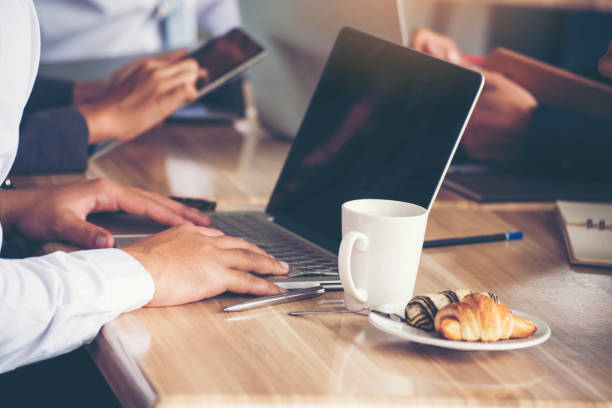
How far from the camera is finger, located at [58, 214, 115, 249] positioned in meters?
0.83

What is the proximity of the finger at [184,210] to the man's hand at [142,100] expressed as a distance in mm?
415

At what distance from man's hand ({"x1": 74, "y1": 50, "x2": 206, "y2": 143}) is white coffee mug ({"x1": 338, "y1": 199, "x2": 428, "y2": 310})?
788mm

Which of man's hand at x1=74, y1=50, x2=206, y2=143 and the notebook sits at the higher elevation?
the notebook

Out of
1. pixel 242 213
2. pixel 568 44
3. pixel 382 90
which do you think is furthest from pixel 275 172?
pixel 568 44


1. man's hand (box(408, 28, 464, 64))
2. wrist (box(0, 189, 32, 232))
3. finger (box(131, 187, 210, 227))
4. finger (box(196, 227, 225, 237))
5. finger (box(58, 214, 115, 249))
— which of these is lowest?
wrist (box(0, 189, 32, 232))

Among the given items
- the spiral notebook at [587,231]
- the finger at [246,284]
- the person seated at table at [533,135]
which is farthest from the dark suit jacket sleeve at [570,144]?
the finger at [246,284]

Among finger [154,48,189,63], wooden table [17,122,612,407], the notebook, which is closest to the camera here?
wooden table [17,122,612,407]

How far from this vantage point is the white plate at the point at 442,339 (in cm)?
60

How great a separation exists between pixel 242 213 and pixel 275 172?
302mm

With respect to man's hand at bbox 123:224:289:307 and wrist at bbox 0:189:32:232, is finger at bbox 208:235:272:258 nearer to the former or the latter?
man's hand at bbox 123:224:289:307

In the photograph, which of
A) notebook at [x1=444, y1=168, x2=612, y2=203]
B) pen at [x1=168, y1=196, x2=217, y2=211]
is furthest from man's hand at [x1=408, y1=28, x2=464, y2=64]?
pen at [x1=168, y1=196, x2=217, y2=211]

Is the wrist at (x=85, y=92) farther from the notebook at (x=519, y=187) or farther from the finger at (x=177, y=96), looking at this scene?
the notebook at (x=519, y=187)

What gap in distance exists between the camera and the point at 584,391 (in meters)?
0.58

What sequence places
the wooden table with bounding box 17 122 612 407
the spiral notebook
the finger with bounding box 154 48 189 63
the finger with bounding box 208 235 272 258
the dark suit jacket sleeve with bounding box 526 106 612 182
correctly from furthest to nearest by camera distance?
the finger with bounding box 154 48 189 63 < the dark suit jacket sleeve with bounding box 526 106 612 182 < the spiral notebook < the finger with bounding box 208 235 272 258 < the wooden table with bounding box 17 122 612 407
